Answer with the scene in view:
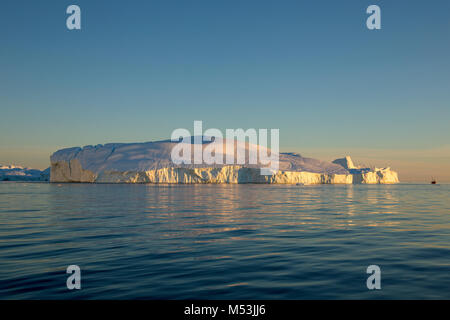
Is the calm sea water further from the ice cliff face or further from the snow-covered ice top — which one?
the snow-covered ice top

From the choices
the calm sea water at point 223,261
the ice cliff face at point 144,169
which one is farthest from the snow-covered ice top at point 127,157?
the calm sea water at point 223,261

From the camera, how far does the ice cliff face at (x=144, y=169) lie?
13200cm

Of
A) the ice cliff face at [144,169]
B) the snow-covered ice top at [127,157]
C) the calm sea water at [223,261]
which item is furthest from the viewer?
the snow-covered ice top at [127,157]

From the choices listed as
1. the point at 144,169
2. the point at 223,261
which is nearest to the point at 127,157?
the point at 144,169

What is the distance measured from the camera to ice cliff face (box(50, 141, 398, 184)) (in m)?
132

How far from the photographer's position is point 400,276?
851 centimetres

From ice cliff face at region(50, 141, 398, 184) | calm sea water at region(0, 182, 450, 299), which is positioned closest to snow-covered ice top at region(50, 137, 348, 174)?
ice cliff face at region(50, 141, 398, 184)

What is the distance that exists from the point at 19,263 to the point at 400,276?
33.8 ft

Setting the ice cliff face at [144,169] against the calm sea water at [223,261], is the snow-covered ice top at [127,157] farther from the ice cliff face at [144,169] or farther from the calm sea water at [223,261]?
the calm sea water at [223,261]

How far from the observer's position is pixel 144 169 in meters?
134
